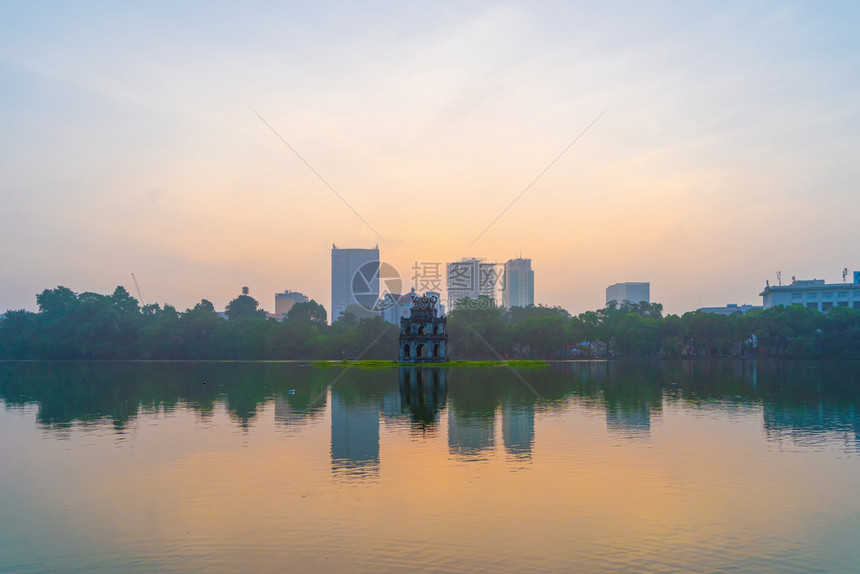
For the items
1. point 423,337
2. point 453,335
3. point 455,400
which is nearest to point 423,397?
point 455,400

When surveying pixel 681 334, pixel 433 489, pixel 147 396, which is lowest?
pixel 433 489

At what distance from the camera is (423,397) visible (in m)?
60.3

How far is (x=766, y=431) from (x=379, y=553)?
28.9 metres

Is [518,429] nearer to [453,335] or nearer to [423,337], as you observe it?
[423,337]

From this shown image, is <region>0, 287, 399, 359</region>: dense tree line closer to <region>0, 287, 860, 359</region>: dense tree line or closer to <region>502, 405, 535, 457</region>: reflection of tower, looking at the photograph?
<region>0, 287, 860, 359</region>: dense tree line

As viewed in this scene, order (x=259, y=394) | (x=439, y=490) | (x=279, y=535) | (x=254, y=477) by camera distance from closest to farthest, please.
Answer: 1. (x=279, y=535)
2. (x=439, y=490)
3. (x=254, y=477)
4. (x=259, y=394)

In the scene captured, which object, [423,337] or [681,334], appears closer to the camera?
[423,337]

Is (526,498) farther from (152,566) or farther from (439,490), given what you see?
(152,566)

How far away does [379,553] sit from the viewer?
1831 cm

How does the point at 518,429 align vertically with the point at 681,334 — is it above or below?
below

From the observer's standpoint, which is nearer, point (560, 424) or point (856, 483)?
point (856, 483)

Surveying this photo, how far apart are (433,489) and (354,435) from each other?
1327 cm

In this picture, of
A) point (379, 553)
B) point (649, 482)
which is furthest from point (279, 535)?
point (649, 482)

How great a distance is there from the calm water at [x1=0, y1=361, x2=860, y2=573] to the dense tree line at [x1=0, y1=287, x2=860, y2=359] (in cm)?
11534
